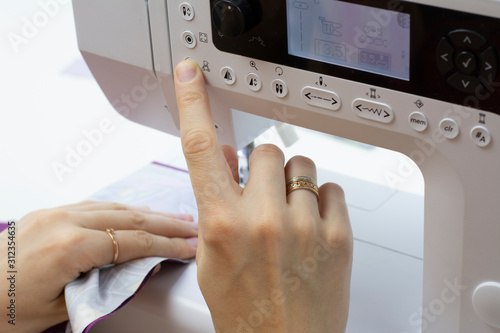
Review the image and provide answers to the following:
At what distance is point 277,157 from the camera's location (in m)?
0.69

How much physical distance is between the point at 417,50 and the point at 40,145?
0.87 metres

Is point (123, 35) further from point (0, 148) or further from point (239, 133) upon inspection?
point (0, 148)

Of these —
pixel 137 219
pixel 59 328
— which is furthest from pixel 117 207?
pixel 59 328

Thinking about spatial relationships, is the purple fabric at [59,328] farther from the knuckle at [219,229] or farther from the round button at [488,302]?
the round button at [488,302]

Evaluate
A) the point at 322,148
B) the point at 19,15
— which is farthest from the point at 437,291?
the point at 19,15

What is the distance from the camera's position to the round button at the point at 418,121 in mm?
586

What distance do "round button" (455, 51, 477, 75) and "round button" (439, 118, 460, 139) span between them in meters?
0.05

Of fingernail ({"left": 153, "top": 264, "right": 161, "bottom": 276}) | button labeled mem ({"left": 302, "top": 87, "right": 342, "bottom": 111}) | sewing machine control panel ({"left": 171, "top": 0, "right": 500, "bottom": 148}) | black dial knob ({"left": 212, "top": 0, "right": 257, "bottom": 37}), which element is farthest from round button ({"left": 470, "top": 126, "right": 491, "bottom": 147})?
fingernail ({"left": 153, "top": 264, "right": 161, "bottom": 276})

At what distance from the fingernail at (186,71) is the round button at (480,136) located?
293 mm

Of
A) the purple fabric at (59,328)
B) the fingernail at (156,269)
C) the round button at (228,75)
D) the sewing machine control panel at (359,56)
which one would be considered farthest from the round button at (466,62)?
the purple fabric at (59,328)

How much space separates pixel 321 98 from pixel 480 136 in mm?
152

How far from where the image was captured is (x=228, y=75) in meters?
0.69

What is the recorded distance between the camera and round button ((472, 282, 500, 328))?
623 millimetres

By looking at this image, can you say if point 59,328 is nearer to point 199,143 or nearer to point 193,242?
point 193,242
